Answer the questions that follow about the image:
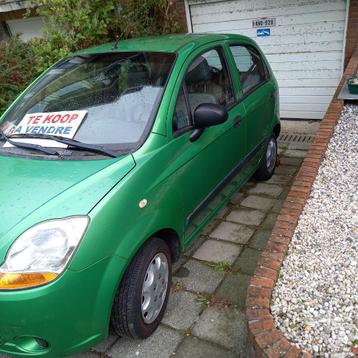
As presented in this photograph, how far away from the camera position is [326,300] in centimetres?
211

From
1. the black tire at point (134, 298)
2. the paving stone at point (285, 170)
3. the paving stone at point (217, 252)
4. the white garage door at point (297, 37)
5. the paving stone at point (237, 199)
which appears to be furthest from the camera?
the white garage door at point (297, 37)

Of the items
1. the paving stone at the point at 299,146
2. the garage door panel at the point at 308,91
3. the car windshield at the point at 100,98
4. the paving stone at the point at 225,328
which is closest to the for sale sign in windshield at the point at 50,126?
the car windshield at the point at 100,98

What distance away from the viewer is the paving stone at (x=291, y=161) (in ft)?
16.2

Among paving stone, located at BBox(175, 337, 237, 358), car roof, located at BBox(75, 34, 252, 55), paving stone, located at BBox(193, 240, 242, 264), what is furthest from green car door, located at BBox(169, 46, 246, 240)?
paving stone, located at BBox(175, 337, 237, 358)

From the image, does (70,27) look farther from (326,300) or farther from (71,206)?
(326,300)

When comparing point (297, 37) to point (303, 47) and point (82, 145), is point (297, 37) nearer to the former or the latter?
point (303, 47)

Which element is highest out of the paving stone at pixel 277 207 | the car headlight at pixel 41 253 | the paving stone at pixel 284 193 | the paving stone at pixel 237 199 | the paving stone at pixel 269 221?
the car headlight at pixel 41 253

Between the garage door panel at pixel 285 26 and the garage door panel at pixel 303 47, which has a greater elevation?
the garage door panel at pixel 285 26

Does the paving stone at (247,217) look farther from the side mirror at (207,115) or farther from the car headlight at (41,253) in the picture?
the car headlight at (41,253)

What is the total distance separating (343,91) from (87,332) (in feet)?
13.7

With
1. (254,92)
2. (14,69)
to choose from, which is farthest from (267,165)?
(14,69)

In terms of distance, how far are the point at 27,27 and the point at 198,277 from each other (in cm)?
923

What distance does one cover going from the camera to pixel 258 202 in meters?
4.05

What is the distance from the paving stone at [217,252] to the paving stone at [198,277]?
11 centimetres
